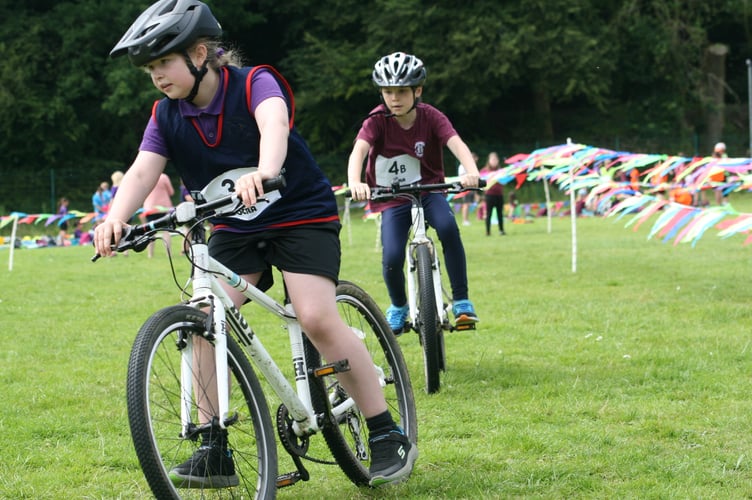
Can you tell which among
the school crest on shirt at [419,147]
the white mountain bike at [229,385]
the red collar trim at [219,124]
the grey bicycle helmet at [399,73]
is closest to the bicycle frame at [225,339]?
the white mountain bike at [229,385]

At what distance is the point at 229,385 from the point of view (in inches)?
134

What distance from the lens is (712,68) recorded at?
151ft

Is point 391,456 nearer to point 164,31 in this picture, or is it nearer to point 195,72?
point 195,72

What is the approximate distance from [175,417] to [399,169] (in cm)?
337

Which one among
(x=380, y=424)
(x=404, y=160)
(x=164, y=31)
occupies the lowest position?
(x=380, y=424)

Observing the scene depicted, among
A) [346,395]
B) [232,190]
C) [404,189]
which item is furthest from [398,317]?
[232,190]

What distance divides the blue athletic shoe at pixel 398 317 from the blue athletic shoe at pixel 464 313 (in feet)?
0.96

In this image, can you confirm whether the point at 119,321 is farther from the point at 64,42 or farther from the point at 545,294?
the point at 64,42

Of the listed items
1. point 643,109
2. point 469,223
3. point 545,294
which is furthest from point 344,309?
point 643,109

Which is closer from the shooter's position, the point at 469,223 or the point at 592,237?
the point at 592,237

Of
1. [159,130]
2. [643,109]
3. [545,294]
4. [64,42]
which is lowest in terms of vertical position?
[545,294]

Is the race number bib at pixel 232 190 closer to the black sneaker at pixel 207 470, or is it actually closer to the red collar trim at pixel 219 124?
the red collar trim at pixel 219 124

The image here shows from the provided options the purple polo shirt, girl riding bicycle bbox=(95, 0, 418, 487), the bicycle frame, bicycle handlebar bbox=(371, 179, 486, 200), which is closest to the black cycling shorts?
girl riding bicycle bbox=(95, 0, 418, 487)

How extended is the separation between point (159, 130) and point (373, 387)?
4.04ft
